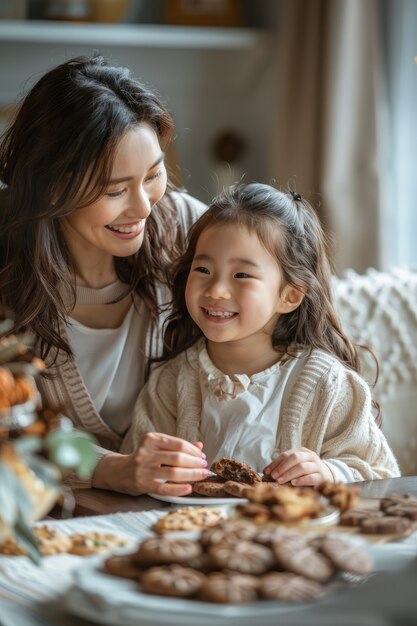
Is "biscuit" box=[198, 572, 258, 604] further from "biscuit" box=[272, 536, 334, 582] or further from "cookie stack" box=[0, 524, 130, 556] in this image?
"cookie stack" box=[0, 524, 130, 556]

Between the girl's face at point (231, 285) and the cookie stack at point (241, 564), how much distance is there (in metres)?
0.74

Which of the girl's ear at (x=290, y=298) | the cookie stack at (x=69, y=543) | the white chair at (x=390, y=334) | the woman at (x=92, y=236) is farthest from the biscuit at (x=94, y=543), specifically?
the white chair at (x=390, y=334)

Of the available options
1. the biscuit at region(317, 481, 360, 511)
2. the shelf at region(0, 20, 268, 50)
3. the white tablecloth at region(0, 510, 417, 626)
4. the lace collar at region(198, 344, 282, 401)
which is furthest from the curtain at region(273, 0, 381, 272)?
the white tablecloth at region(0, 510, 417, 626)

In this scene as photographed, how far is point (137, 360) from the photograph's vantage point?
194 centimetres

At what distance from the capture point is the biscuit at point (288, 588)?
2.69ft

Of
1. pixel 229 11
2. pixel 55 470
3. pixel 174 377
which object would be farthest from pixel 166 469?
pixel 229 11

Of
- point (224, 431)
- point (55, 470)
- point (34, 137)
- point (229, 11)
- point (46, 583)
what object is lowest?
point (224, 431)

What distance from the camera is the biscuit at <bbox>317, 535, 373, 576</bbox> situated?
2.84 feet

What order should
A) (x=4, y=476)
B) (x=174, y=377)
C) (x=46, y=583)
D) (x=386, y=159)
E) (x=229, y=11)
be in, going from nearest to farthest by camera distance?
(x=4, y=476) < (x=46, y=583) < (x=174, y=377) < (x=386, y=159) < (x=229, y=11)

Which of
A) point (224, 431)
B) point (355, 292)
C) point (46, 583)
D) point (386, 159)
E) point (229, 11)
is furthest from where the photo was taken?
point (229, 11)

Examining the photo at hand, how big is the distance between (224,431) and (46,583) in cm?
73

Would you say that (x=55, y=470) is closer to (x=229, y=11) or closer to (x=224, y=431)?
(x=224, y=431)

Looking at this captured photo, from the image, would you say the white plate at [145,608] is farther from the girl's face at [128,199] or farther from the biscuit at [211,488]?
the girl's face at [128,199]

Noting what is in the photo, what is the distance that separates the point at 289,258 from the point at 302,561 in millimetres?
A: 913
